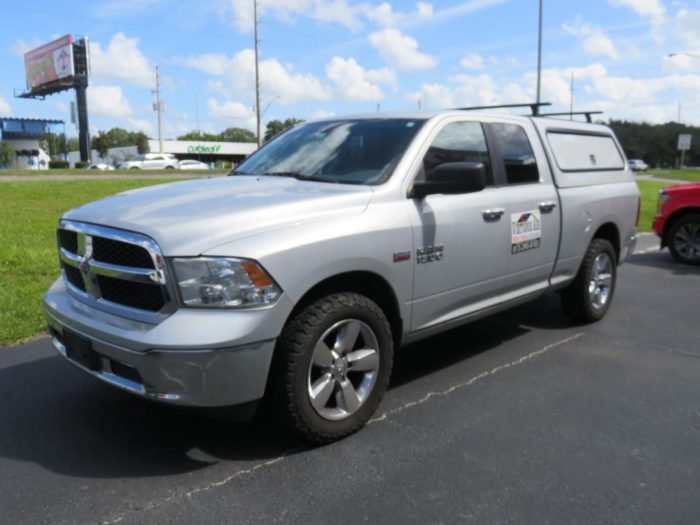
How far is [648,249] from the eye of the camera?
10.9 metres

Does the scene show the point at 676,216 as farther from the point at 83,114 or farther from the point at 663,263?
the point at 83,114

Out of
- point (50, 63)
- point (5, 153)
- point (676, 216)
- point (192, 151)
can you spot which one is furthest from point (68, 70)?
point (676, 216)

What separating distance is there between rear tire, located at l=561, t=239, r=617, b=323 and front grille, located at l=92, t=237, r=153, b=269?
394 cm

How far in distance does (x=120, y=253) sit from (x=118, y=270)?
90 millimetres

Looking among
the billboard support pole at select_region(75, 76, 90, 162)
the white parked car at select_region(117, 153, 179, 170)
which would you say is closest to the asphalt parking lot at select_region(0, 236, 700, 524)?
the white parked car at select_region(117, 153, 179, 170)

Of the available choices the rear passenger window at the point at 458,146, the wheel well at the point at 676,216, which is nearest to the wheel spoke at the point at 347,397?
the rear passenger window at the point at 458,146

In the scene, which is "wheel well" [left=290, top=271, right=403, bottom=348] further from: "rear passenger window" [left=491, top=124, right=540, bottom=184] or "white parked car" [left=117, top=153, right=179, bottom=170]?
"white parked car" [left=117, top=153, right=179, bottom=170]

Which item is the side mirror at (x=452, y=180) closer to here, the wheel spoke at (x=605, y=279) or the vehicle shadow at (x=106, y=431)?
the vehicle shadow at (x=106, y=431)

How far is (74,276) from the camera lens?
349 cm

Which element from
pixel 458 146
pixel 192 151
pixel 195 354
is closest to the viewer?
pixel 195 354

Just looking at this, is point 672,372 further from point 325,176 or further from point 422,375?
point 325,176

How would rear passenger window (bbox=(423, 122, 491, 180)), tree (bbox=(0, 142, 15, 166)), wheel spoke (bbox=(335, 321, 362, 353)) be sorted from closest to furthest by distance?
wheel spoke (bbox=(335, 321, 362, 353)) < rear passenger window (bbox=(423, 122, 491, 180)) < tree (bbox=(0, 142, 15, 166))

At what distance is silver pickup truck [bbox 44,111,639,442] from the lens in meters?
2.86

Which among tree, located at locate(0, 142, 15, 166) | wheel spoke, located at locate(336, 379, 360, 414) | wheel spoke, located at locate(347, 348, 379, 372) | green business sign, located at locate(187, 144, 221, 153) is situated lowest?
wheel spoke, located at locate(336, 379, 360, 414)
